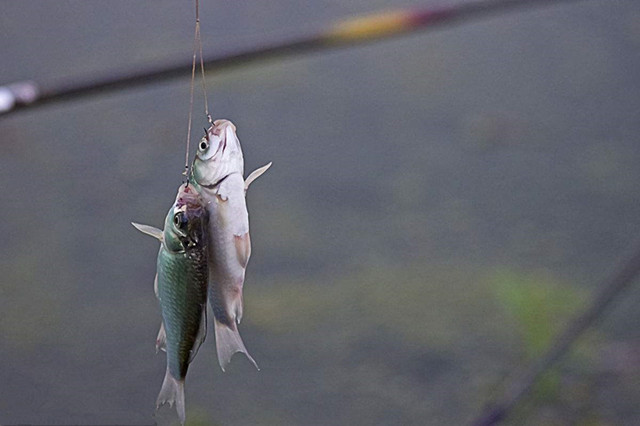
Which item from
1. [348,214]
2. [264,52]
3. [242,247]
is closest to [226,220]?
[242,247]

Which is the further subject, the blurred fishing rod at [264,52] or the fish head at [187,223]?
the blurred fishing rod at [264,52]

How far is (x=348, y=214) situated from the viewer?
2.98 m

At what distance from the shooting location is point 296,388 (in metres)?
2.45

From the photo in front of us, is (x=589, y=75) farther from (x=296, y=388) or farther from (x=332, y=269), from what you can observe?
(x=296, y=388)

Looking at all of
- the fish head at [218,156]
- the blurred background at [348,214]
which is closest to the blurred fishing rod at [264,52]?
the fish head at [218,156]

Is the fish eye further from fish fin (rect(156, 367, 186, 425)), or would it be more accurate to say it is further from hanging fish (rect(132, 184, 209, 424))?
fish fin (rect(156, 367, 186, 425))

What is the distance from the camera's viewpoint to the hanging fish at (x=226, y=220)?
77cm

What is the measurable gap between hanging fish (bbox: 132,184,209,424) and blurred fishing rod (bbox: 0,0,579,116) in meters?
0.23

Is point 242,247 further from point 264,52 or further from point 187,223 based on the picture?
point 264,52

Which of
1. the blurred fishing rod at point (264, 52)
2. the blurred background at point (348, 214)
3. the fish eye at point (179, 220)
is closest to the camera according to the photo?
the fish eye at point (179, 220)

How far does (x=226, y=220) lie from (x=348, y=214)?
221 centimetres

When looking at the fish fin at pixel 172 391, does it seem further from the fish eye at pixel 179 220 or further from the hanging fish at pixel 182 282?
the fish eye at pixel 179 220

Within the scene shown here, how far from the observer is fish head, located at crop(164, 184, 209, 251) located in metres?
0.76

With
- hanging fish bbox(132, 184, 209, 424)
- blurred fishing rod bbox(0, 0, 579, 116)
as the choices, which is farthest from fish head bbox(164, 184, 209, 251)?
blurred fishing rod bbox(0, 0, 579, 116)
